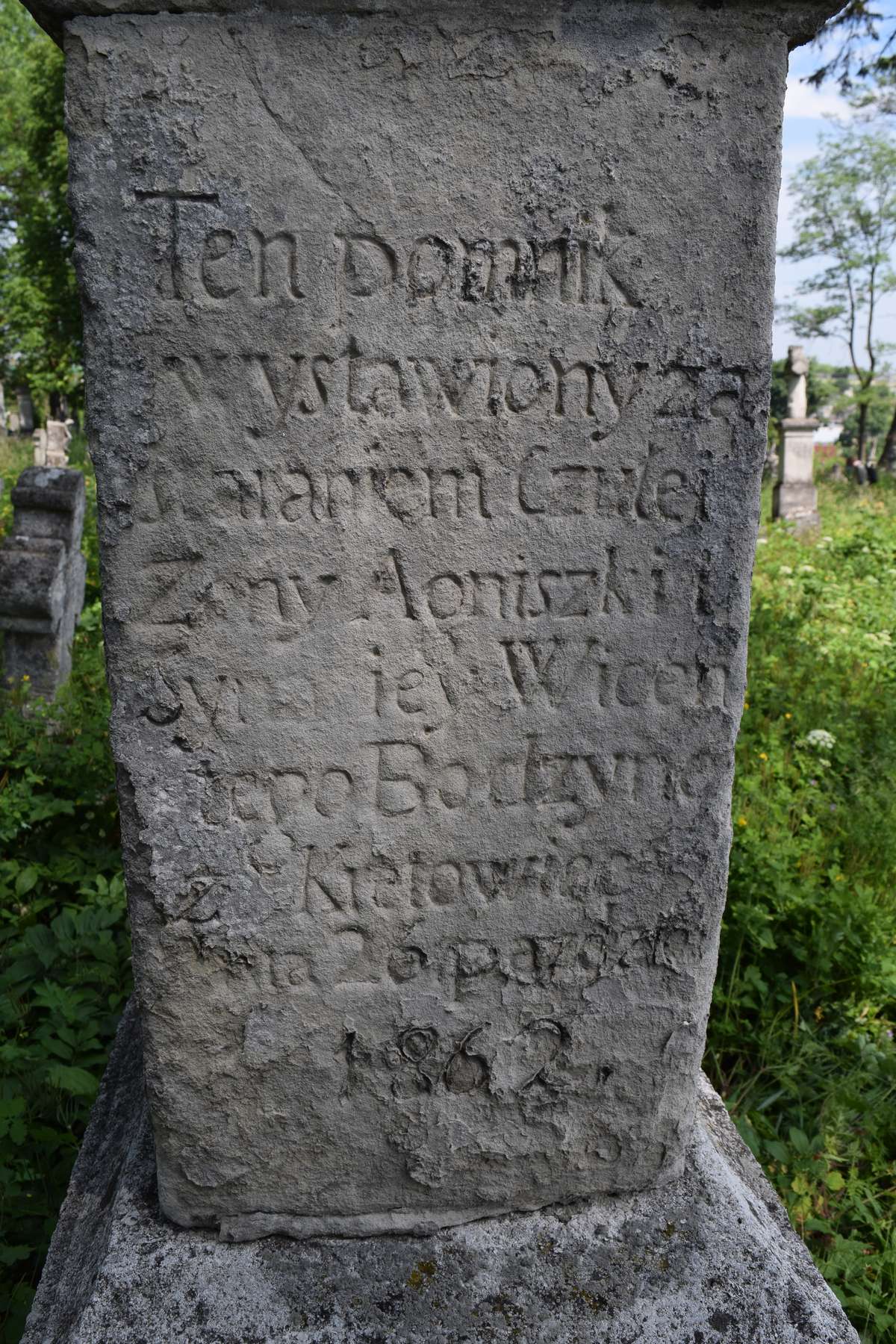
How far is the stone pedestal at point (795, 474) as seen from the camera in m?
12.4

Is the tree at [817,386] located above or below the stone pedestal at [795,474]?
above

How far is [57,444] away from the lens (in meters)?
13.6

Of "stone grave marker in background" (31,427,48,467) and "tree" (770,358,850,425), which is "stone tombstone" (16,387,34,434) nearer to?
"stone grave marker in background" (31,427,48,467)

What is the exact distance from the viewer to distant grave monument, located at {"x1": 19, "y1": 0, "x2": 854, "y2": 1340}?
1.39 meters

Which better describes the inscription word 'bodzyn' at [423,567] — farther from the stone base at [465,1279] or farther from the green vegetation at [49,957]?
the green vegetation at [49,957]

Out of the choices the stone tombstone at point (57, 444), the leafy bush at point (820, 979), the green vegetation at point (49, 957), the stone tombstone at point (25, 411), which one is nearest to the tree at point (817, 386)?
the stone tombstone at point (57, 444)

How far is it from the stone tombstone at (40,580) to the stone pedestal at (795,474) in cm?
937

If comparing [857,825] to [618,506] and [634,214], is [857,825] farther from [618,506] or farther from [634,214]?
[634,214]

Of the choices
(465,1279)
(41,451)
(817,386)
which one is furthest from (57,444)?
(817,386)

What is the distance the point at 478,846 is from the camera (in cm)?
169

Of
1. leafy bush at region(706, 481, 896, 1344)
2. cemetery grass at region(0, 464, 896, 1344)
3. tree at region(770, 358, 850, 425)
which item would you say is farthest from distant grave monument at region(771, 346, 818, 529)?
cemetery grass at region(0, 464, 896, 1344)

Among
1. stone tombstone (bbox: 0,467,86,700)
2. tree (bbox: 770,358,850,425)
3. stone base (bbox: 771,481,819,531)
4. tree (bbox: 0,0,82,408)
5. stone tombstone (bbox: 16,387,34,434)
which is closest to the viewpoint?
stone tombstone (bbox: 0,467,86,700)

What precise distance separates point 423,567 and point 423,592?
0.13 ft

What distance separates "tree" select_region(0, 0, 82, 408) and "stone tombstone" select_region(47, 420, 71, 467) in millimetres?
5357
